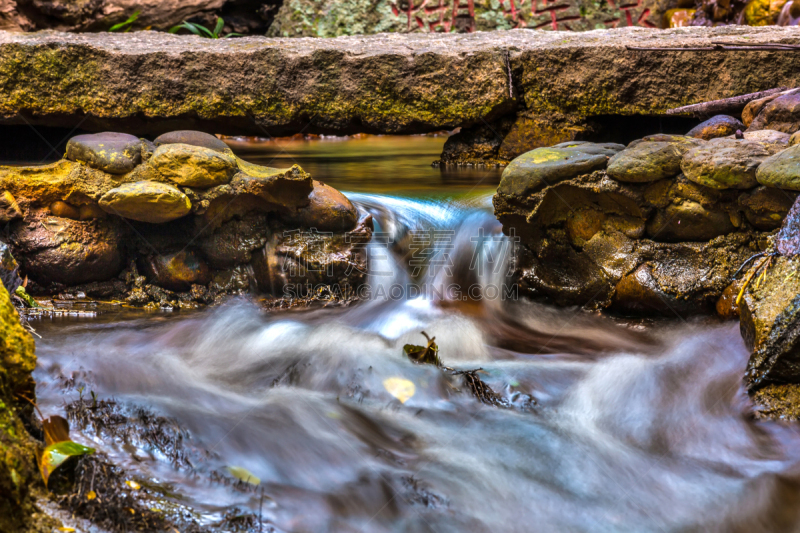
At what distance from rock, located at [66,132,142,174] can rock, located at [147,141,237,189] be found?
0.13 m

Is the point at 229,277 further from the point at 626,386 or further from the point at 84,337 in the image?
the point at 626,386

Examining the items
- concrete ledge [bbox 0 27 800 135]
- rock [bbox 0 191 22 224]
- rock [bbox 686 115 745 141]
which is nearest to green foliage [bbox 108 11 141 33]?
concrete ledge [bbox 0 27 800 135]

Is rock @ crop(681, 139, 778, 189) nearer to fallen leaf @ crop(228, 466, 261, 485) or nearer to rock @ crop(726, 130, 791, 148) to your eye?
rock @ crop(726, 130, 791, 148)

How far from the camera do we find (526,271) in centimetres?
376

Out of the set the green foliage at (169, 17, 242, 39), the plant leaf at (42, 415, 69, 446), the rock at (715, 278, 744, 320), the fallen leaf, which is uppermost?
the green foliage at (169, 17, 242, 39)

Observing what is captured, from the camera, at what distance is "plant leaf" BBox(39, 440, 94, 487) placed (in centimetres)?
140

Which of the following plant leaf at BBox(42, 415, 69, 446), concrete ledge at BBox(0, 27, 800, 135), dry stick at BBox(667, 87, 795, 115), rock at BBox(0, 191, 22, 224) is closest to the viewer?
plant leaf at BBox(42, 415, 69, 446)

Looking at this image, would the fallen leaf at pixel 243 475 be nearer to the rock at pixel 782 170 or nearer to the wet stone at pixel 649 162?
the wet stone at pixel 649 162

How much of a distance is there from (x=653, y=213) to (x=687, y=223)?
186 mm

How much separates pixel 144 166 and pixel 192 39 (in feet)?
8.16

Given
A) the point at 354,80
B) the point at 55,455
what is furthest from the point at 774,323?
the point at 354,80

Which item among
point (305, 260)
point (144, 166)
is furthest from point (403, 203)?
point (144, 166)

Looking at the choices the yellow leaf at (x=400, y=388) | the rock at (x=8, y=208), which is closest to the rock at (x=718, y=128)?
the yellow leaf at (x=400, y=388)

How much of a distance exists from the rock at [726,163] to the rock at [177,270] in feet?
9.80
